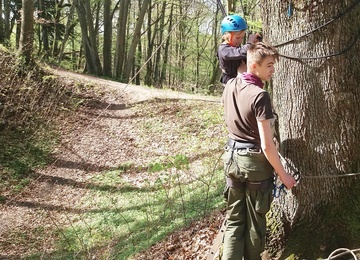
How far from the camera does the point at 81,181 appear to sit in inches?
325

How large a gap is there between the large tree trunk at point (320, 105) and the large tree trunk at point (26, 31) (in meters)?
10.1

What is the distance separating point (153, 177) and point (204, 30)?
25631 millimetres

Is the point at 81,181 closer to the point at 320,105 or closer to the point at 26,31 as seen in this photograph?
the point at 26,31

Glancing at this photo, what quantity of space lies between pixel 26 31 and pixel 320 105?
36.0 feet

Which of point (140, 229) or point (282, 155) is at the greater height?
point (282, 155)

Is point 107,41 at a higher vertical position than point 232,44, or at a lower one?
higher

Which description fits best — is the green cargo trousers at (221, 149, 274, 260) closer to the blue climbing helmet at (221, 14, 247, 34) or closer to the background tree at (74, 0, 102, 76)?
the blue climbing helmet at (221, 14, 247, 34)

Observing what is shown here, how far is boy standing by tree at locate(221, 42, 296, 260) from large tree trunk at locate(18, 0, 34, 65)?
10.2 meters

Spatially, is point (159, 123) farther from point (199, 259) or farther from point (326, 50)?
point (326, 50)

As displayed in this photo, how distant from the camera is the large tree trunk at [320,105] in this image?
8.99 ft

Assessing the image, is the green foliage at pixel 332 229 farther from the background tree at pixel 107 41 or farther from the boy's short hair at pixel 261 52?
the background tree at pixel 107 41

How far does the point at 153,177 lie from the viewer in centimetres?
784

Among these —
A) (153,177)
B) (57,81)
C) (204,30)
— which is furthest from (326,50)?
(204,30)

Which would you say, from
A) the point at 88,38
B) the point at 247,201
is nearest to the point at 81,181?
the point at 247,201
